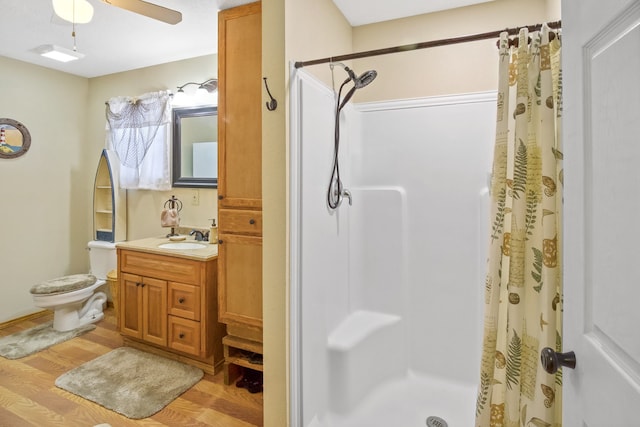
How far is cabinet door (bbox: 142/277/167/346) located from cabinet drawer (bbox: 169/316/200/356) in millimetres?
72

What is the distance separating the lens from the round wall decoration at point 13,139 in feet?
10.3

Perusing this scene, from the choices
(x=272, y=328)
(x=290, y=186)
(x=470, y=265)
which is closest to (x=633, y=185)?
(x=290, y=186)

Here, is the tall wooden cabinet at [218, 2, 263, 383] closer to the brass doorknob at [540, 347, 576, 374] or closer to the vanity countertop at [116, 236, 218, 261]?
the vanity countertop at [116, 236, 218, 261]

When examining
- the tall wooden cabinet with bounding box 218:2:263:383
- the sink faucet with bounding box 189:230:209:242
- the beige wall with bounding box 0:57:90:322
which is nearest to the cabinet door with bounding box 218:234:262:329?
the tall wooden cabinet with bounding box 218:2:263:383

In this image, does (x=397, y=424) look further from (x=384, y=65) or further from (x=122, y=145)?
(x=122, y=145)

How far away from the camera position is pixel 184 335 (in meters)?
2.49

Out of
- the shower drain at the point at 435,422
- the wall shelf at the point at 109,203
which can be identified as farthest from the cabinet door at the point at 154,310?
the shower drain at the point at 435,422

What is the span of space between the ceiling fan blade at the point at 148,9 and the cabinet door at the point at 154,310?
175cm

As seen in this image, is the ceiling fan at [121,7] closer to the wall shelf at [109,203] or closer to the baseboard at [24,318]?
the wall shelf at [109,203]

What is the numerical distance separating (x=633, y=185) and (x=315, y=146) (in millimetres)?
1389

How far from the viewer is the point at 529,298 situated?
1171 millimetres

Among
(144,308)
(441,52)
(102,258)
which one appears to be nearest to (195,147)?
(144,308)

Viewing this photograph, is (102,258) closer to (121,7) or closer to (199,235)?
(199,235)

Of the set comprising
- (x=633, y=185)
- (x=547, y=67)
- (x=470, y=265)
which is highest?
(x=547, y=67)
